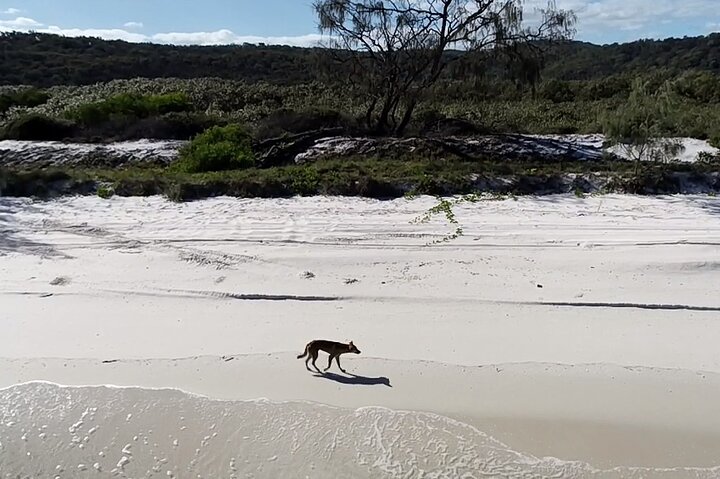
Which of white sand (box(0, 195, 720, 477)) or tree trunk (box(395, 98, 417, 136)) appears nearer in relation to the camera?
white sand (box(0, 195, 720, 477))

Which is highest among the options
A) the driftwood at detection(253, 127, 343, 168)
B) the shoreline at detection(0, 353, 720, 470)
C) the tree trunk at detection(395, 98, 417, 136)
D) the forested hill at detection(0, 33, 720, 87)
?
the forested hill at detection(0, 33, 720, 87)

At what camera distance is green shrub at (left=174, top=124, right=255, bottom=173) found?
15766mm

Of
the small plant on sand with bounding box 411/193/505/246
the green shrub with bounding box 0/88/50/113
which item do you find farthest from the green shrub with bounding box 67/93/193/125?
the small plant on sand with bounding box 411/193/505/246

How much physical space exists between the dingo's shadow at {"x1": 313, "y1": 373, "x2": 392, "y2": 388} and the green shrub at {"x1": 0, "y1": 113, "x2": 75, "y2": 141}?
55.4 ft

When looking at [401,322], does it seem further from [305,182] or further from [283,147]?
[283,147]

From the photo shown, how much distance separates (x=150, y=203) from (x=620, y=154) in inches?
386

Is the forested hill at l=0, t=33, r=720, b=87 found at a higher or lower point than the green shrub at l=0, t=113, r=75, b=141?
higher

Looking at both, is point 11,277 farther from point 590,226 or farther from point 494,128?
point 494,128

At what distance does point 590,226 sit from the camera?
10852 millimetres

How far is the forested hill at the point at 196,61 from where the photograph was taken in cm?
4953

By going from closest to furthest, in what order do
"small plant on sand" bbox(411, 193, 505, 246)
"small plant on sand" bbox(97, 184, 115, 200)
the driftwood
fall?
"small plant on sand" bbox(411, 193, 505, 246)
"small plant on sand" bbox(97, 184, 115, 200)
the driftwood

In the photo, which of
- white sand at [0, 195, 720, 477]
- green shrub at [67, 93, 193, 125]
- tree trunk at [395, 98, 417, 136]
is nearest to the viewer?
white sand at [0, 195, 720, 477]

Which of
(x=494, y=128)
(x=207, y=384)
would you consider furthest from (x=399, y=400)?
(x=494, y=128)

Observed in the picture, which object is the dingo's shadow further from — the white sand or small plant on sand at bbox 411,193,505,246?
small plant on sand at bbox 411,193,505,246
